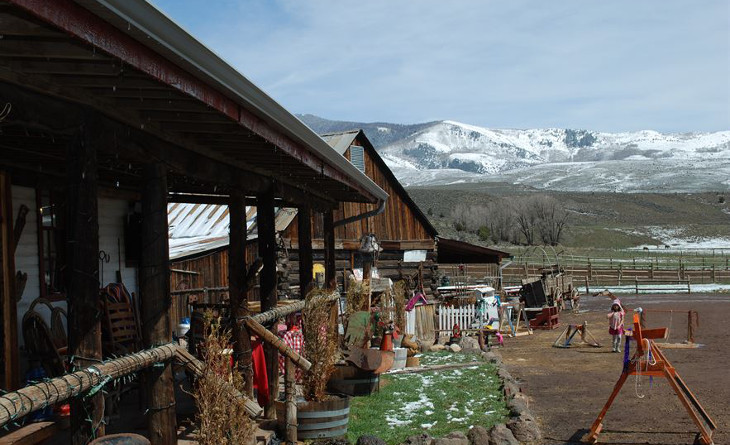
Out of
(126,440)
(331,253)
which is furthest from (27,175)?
(331,253)

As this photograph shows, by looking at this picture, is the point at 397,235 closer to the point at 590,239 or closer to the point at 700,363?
the point at 700,363

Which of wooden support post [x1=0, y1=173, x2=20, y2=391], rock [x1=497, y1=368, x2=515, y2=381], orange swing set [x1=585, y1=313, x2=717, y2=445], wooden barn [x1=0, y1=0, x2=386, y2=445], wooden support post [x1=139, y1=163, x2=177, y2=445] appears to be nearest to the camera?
wooden barn [x1=0, y1=0, x2=386, y2=445]

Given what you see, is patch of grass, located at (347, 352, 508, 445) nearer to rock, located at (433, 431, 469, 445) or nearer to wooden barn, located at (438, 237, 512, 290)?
rock, located at (433, 431, 469, 445)

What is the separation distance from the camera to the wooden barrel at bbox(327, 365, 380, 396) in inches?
385

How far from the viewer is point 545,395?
11.6m

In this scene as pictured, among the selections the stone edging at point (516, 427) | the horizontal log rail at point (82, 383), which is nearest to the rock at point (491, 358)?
the stone edging at point (516, 427)

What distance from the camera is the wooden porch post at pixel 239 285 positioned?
7754 mm

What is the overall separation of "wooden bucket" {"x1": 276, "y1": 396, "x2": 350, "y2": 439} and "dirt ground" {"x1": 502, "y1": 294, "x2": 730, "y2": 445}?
2.65 meters

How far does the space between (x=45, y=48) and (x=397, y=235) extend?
20445 mm

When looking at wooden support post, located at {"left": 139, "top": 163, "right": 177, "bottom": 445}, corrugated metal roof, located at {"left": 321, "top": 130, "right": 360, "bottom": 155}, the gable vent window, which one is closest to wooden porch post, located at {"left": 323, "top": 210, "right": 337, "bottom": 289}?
wooden support post, located at {"left": 139, "top": 163, "right": 177, "bottom": 445}

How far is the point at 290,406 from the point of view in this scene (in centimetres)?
715

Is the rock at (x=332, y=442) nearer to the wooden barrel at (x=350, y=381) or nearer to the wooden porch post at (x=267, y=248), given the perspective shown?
the wooden porch post at (x=267, y=248)

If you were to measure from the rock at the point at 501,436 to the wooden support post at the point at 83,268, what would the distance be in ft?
14.7

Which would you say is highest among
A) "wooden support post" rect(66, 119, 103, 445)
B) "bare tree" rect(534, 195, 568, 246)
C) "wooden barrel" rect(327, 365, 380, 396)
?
"bare tree" rect(534, 195, 568, 246)
